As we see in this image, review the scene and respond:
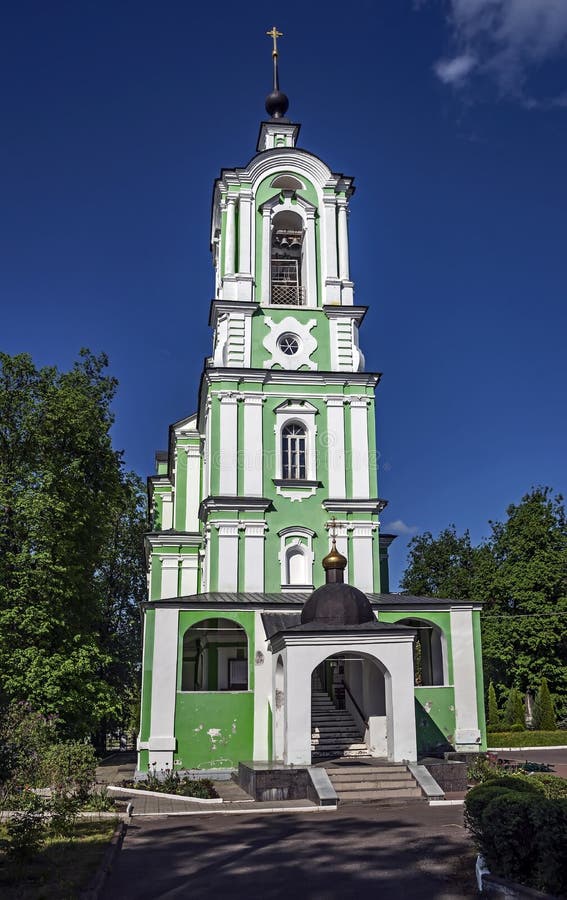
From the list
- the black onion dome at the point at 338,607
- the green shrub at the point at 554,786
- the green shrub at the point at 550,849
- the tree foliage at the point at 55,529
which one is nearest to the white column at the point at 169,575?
the tree foliage at the point at 55,529

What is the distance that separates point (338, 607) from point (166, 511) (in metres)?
14.8

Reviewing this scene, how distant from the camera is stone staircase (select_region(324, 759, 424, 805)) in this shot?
14719mm

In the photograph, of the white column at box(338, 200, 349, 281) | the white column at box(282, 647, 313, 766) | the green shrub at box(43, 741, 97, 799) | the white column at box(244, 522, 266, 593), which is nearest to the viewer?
the green shrub at box(43, 741, 97, 799)

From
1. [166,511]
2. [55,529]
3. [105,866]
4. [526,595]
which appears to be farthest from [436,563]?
[105,866]

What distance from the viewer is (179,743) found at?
1903 cm

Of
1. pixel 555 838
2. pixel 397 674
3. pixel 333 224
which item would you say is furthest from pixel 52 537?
pixel 555 838

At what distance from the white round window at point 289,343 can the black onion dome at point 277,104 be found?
995 centimetres

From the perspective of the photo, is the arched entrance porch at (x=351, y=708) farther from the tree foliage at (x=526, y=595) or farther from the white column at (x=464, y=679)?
the tree foliage at (x=526, y=595)

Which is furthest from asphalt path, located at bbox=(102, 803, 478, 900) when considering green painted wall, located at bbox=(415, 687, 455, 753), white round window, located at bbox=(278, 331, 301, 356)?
white round window, located at bbox=(278, 331, 301, 356)

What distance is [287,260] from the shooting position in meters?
26.8

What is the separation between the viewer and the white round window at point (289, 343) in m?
24.9

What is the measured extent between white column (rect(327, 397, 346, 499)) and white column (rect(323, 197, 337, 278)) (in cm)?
447

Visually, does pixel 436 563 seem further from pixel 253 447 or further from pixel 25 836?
pixel 25 836

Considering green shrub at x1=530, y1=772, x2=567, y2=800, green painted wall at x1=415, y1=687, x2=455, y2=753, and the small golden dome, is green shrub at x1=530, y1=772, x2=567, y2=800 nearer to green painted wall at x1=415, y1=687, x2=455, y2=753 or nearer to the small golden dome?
green painted wall at x1=415, y1=687, x2=455, y2=753
